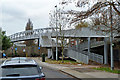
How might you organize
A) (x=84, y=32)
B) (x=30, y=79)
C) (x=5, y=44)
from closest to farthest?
(x=30, y=79)
(x=84, y=32)
(x=5, y=44)

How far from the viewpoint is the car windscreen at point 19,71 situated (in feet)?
18.9

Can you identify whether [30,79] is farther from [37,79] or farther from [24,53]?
[24,53]

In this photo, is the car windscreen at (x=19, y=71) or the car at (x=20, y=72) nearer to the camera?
the car at (x=20, y=72)

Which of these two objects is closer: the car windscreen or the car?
the car

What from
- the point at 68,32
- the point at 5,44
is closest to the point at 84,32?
the point at 68,32

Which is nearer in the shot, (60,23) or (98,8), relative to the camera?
(98,8)

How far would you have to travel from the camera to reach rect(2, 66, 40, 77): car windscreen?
5.77 metres

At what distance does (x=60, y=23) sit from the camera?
98.6 ft

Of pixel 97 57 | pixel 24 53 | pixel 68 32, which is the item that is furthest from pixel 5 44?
pixel 97 57

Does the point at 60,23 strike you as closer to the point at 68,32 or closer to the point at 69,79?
the point at 68,32

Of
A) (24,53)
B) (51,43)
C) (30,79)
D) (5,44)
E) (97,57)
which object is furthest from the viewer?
(24,53)

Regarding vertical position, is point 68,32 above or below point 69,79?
above

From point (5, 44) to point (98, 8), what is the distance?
42.0 m

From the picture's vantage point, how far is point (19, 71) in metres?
5.87
